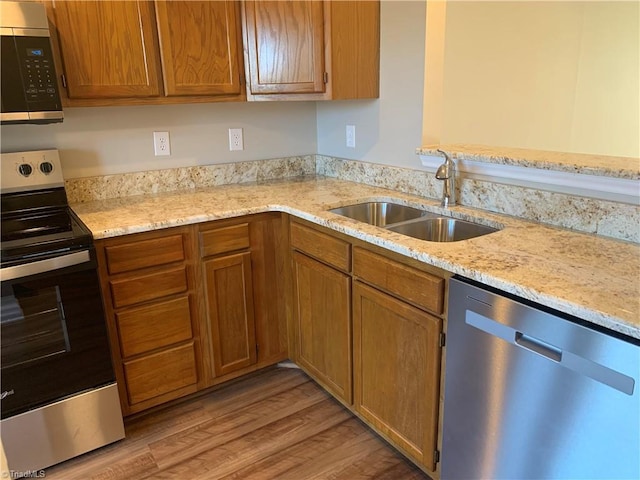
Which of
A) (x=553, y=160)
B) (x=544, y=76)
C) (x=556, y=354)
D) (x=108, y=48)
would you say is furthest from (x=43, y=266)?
(x=544, y=76)

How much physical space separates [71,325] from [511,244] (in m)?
1.62

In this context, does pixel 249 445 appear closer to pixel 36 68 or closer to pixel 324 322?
pixel 324 322

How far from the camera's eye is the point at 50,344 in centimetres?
178

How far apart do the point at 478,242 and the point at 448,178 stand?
471mm

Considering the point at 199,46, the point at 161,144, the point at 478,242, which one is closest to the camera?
the point at 478,242

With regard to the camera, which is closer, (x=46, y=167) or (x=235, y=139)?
(x=46, y=167)

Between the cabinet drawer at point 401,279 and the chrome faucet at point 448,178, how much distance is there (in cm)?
50

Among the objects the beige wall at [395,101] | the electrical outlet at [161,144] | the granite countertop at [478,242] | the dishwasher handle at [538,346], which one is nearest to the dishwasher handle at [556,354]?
the dishwasher handle at [538,346]

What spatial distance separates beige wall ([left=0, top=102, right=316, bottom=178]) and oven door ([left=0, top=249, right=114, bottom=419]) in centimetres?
74

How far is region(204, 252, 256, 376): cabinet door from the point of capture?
7.20ft

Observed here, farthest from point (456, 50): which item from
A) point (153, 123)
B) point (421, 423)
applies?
point (421, 423)

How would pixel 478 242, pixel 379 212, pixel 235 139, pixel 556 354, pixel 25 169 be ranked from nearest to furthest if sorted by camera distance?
pixel 556 354 < pixel 478 242 < pixel 25 169 < pixel 379 212 < pixel 235 139

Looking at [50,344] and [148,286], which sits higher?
[148,286]

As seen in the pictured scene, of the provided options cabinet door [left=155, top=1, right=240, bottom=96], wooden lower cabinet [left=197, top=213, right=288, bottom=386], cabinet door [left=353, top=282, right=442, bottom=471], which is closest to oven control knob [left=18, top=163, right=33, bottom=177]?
cabinet door [left=155, top=1, right=240, bottom=96]
